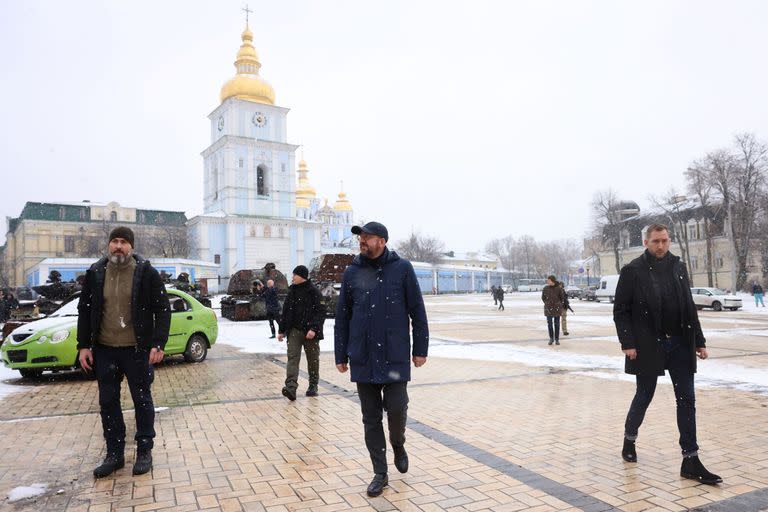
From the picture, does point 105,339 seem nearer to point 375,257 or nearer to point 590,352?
point 375,257

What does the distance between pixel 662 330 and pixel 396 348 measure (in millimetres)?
2080

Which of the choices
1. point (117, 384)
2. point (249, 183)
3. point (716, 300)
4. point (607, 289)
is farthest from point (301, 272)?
point (249, 183)

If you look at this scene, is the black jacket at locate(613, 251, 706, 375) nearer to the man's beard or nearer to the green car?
the man's beard

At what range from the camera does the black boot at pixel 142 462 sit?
14.7 ft

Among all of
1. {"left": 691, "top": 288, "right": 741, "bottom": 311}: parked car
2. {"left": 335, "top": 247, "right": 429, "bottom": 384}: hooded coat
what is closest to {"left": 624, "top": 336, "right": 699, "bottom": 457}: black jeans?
{"left": 335, "top": 247, "right": 429, "bottom": 384}: hooded coat

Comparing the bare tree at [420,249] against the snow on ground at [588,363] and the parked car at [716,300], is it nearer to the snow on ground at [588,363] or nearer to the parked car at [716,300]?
the parked car at [716,300]

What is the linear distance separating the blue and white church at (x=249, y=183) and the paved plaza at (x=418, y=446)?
52.6 metres

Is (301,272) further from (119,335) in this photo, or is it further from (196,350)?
(196,350)

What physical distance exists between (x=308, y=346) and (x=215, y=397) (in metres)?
1.40

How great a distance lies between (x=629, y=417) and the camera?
4.72 metres

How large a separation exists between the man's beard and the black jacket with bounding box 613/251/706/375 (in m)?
3.95

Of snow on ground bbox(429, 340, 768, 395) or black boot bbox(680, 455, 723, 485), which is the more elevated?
black boot bbox(680, 455, 723, 485)

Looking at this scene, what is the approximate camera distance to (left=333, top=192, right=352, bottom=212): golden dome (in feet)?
397

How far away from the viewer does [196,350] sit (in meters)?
11.2
